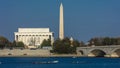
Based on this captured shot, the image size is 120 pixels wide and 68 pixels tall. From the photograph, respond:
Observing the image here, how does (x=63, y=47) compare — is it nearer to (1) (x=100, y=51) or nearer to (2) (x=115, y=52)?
(1) (x=100, y=51)

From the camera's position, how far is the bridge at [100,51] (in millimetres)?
164375

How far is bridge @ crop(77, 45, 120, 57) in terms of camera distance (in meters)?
164

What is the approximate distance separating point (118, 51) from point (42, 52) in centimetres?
3925

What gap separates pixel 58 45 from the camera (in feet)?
625

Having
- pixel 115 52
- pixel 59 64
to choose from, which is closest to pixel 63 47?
pixel 115 52

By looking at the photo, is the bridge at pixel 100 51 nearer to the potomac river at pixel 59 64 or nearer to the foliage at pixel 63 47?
the foliage at pixel 63 47

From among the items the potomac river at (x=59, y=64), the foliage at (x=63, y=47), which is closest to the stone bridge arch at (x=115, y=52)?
the foliage at (x=63, y=47)

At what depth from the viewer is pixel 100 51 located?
18375 centimetres

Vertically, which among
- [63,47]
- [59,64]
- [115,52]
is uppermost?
[63,47]

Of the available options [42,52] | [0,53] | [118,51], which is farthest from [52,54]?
[118,51]

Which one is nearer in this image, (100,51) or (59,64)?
(59,64)

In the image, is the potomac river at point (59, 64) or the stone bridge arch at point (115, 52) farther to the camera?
the stone bridge arch at point (115, 52)

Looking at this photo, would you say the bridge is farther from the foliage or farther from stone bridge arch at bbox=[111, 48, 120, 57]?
the foliage

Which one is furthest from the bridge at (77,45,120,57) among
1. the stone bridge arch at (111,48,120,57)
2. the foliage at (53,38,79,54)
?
the foliage at (53,38,79,54)
